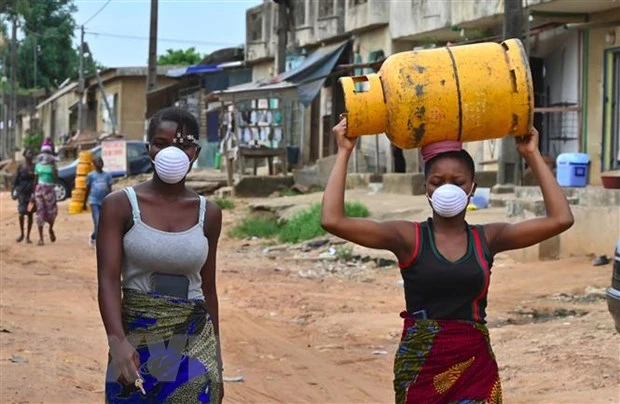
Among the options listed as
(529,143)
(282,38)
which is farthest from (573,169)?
(282,38)

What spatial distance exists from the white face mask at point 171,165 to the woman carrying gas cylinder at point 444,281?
539 mm

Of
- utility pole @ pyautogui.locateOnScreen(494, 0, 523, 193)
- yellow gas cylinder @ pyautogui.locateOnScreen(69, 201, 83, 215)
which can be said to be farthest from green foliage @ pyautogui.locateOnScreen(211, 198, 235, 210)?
utility pole @ pyautogui.locateOnScreen(494, 0, 523, 193)

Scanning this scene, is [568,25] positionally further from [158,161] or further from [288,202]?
[158,161]

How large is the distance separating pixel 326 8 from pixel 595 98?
11687 mm

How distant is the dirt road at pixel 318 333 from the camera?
7102mm

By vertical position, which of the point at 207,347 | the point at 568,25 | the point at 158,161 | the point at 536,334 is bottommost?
the point at 536,334

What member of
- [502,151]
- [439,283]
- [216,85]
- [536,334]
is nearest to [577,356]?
[536,334]

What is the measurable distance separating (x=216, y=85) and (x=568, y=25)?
67.4ft

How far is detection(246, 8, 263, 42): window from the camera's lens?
33.9 m

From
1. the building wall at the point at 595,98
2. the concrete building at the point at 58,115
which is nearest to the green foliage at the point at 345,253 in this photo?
the building wall at the point at 595,98

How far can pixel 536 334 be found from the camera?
29.3 feet

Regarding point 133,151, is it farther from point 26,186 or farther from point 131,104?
point 131,104

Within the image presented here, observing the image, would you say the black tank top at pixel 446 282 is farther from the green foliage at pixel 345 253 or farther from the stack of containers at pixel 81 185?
the stack of containers at pixel 81 185

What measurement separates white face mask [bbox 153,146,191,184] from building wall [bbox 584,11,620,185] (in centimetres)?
1430
